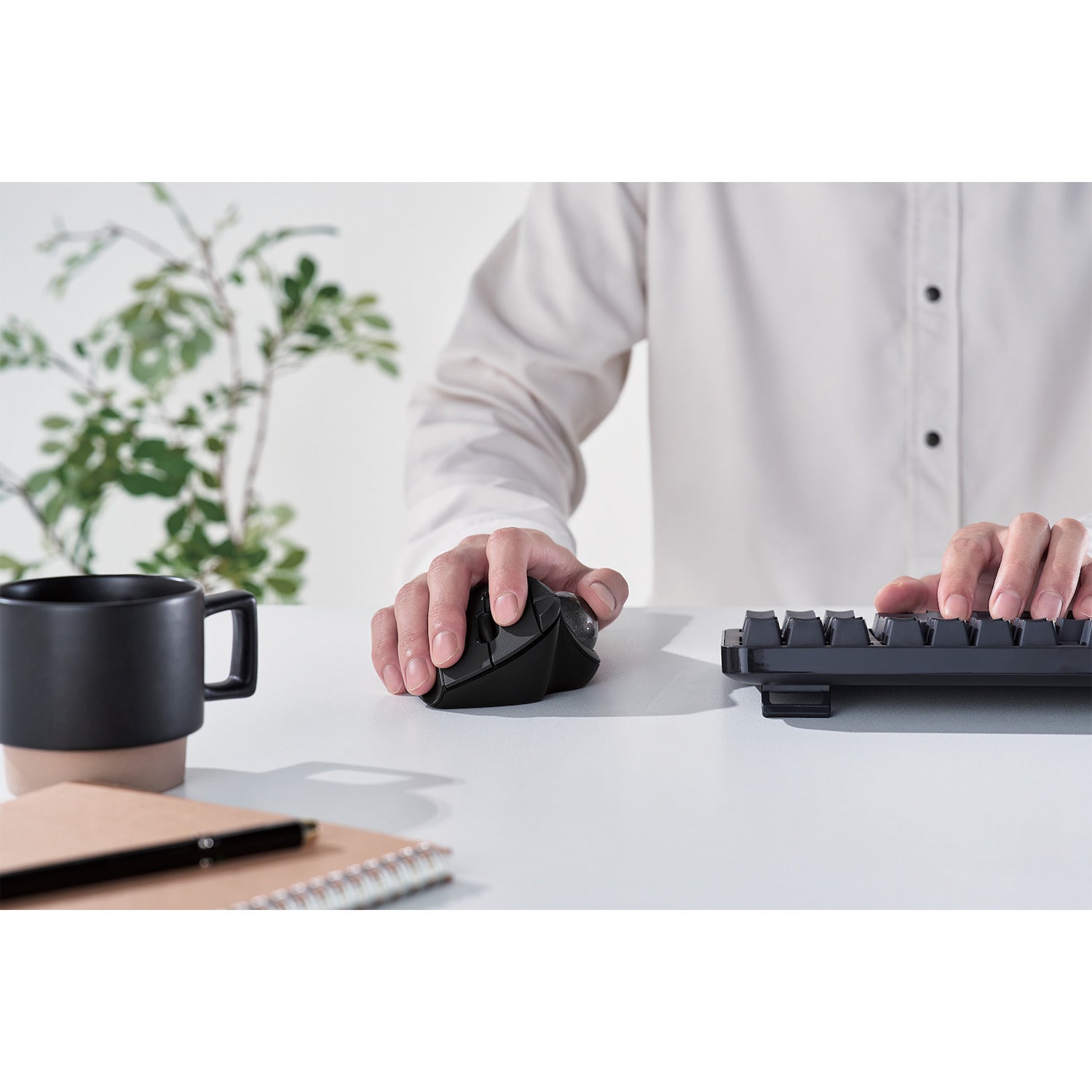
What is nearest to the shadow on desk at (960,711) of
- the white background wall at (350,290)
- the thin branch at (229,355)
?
the white background wall at (350,290)

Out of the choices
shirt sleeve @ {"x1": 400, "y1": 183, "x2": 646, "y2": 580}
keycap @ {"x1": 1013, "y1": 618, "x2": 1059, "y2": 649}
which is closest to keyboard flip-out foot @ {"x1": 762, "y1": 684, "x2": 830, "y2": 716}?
keycap @ {"x1": 1013, "y1": 618, "x2": 1059, "y2": 649}

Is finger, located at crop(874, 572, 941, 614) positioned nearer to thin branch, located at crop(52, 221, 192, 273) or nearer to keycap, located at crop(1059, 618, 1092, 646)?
keycap, located at crop(1059, 618, 1092, 646)

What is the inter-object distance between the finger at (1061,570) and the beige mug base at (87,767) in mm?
581

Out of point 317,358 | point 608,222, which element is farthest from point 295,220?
point 608,222

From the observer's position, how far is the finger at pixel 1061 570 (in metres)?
0.76

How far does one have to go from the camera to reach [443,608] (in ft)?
2.38

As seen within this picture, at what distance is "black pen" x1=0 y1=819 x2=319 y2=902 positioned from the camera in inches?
16.0

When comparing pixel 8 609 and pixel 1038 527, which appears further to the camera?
pixel 1038 527

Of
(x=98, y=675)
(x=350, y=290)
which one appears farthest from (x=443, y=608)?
(x=350, y=290)

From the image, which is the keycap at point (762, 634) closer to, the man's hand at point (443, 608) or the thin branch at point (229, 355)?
the man's hand at point (443, 608)

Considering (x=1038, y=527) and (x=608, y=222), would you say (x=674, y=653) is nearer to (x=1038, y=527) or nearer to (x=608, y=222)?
(x=1038, y=527)

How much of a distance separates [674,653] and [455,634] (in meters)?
0.24

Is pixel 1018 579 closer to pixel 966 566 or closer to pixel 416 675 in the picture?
pixel 966 566

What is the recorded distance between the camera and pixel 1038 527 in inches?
32.2
